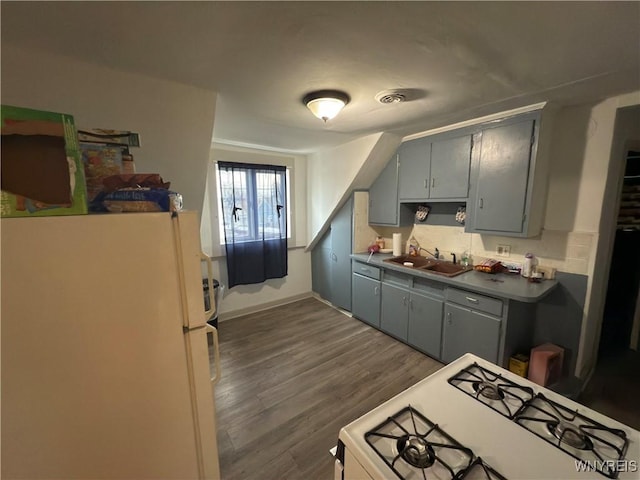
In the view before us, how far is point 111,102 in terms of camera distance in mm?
1408

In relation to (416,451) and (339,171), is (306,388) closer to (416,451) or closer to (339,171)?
(416,451)

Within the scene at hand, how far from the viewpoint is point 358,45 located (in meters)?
1.16

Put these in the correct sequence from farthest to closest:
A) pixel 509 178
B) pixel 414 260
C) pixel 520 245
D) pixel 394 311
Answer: pixel 414 260 < pixel 394 311 < pixel 520 245 < pixel 509 178

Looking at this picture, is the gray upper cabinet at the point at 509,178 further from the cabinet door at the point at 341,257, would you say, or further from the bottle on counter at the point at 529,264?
the cabinet door at the point at 341,257

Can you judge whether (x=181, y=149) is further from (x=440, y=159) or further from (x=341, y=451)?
(x=440, y=159)

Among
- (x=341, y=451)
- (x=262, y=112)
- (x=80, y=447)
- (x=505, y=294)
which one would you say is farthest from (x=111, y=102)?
→ (x=505, y=294)

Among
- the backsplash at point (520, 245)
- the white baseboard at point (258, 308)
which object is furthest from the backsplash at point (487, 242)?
the white baseboard at point (258, 308)

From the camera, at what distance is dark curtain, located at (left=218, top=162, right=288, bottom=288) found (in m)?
3.22

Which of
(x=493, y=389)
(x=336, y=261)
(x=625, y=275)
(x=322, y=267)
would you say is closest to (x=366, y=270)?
(x=336, y=261)

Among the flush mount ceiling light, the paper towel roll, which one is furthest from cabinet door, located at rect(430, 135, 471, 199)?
the flush mount ceiling light

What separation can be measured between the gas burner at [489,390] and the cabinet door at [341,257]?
7.75 feet

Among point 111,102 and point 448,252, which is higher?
point 111,102

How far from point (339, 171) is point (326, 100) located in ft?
5.29

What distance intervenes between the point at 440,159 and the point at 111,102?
2579 mm
